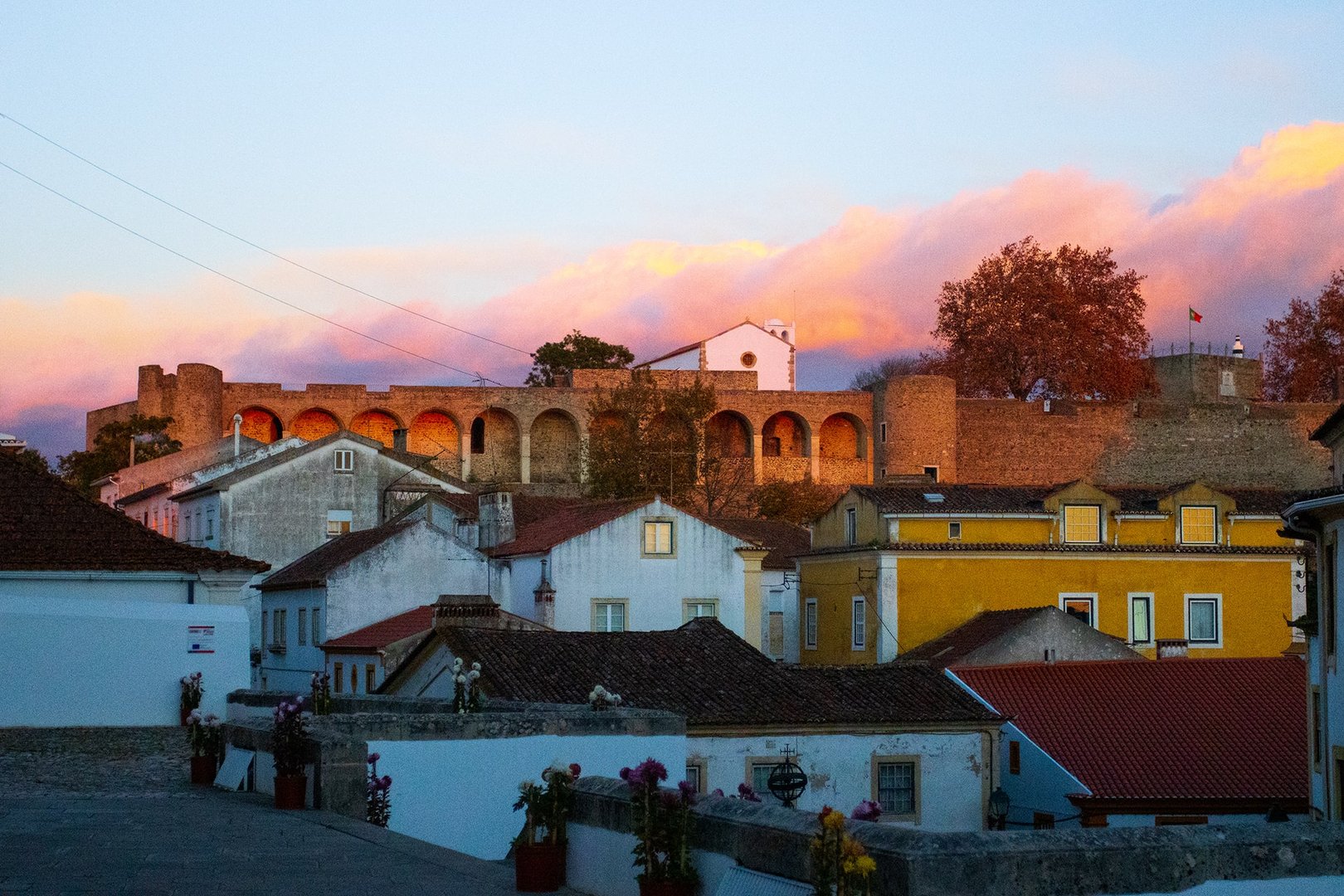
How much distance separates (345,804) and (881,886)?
560 centimetres

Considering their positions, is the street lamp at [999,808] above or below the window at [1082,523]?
below

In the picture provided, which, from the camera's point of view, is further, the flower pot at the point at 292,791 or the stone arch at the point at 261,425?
the stone arch at the point at 261,425

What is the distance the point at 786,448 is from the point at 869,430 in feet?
13.0

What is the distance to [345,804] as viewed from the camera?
36.5 ft

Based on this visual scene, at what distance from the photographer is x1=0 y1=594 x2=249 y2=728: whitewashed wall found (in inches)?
786

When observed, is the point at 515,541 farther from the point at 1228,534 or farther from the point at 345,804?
the point at 345,804

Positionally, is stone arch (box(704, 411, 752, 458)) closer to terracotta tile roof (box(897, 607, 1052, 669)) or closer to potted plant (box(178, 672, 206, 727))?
terracotta tile roof (box(897, 607, 1052, 669))

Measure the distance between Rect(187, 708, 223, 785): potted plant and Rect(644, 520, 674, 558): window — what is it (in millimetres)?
24373

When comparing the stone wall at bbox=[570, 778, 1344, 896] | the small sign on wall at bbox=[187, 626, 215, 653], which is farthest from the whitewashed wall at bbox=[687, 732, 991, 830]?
the stone wall at bbox=[570, 778, 1344, 896]

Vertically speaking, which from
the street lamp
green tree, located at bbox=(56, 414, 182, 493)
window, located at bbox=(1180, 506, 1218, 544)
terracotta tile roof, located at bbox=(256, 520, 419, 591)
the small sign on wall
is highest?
green tree, located at bbox=(56, 414, 182, 493)

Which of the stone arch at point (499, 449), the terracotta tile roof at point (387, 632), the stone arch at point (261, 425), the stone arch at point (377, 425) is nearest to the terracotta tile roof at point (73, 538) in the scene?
the terracotta tile roof at point (387, 632)

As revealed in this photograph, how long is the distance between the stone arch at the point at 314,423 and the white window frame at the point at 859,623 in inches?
1533

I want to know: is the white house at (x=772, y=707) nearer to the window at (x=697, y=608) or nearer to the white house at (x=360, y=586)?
the white house at (x=360, y=586)

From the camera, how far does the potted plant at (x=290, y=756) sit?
1134cm
